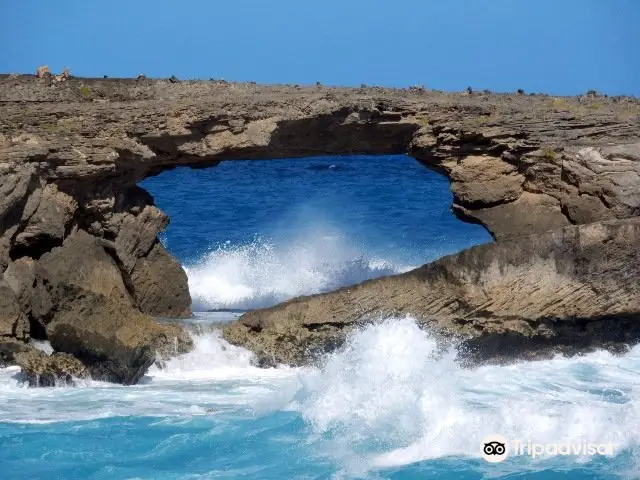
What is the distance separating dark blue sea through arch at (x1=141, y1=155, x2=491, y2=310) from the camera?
63.7 ft

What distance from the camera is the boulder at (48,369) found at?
1105 cm

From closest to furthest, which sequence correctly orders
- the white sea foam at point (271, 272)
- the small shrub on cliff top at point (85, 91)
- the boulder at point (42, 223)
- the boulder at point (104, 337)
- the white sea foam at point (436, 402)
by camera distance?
the white sea foam at point (436, 402), the boulder at point (104, 337), the boulder at point (42, 223), the small shrub on cliff top at point (85, 91), the white sea foam at point (271, 272)

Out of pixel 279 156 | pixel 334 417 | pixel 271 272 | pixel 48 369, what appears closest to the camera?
pixel 334 417

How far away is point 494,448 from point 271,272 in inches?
462

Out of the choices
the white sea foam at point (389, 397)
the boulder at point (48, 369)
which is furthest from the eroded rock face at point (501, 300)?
the boulder at point (48, 369)

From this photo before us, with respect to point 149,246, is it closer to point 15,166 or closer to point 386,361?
point 15,166

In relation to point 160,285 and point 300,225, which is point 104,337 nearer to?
point 160,285

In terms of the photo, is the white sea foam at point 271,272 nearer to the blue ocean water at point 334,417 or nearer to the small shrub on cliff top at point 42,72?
the blue ocean water at point 334,417

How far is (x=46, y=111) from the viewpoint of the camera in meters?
12.6

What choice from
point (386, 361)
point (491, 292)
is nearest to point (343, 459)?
point (386, 361)

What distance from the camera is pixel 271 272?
19.6 metres

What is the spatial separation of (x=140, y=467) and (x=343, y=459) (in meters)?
1.60

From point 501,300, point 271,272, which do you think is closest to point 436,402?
point 501,300

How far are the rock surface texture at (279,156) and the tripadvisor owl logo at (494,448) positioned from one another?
3.75m
